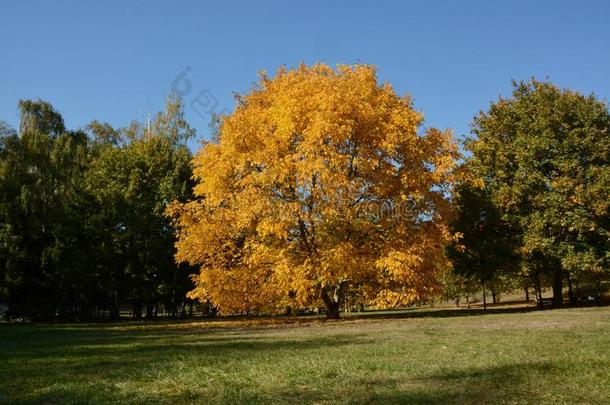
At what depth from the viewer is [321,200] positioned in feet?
80.4

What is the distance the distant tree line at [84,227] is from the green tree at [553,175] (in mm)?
22434

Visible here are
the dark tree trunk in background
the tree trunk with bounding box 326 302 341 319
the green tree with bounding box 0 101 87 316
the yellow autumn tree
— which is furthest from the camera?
the dark tree trunk in background

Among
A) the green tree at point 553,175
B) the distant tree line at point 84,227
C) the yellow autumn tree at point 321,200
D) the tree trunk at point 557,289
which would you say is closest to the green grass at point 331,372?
the yellow autumn tree at point 321,200

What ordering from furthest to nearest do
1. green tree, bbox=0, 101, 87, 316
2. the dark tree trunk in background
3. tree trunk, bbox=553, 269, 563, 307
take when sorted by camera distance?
the dark tree trunk in background → green tree, bbox=0, 101, 87, 316 → tree trunk, bbox=553, 269, 563, 307

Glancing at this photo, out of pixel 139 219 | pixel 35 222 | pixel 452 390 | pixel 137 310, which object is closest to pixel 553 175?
pixel 139 219

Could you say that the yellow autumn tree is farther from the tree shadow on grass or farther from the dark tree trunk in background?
the dark tree trunk in background

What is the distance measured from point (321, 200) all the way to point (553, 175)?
17.9m

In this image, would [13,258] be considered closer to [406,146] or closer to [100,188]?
[100,188]

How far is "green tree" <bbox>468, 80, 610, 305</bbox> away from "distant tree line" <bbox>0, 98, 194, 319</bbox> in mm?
22434

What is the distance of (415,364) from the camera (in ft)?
31.7

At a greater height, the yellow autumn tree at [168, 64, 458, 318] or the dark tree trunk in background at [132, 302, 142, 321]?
the yellow autumn tree at [168, 64, 458, 318]

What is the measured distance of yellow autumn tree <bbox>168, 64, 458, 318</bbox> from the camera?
23969 millimetres

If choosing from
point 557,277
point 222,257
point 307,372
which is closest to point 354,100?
point 222,257

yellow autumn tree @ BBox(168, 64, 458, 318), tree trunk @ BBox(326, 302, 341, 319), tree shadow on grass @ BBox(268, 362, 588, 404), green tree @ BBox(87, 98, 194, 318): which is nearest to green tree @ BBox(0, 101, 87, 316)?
green tree @ BBox(87, 98, 194, 318)
